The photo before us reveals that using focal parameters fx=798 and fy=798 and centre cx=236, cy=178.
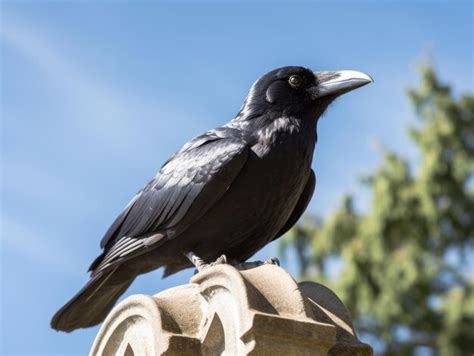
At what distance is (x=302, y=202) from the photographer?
18.6ft

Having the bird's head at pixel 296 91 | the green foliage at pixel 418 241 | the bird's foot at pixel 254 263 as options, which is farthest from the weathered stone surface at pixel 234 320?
the green foliage at pixel 418 241

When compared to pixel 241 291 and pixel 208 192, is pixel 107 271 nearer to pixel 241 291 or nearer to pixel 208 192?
pixel 208 192

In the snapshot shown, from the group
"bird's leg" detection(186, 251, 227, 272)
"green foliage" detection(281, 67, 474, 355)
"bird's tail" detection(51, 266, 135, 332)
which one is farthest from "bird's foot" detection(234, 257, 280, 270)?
"green foliage" detection(281, 67, 474, 355)

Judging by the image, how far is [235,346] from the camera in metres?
3.77

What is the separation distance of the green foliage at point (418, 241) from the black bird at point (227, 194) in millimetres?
12286

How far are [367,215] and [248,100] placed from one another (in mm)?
13095

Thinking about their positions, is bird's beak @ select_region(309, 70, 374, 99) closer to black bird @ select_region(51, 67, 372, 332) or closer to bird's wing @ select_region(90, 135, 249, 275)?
black bird @ select_region(51, 67, 372, 332)

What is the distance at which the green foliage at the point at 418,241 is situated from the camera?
17406 millimetres

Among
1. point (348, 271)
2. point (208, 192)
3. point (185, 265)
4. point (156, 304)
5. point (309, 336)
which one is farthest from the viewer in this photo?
point (348, 271)

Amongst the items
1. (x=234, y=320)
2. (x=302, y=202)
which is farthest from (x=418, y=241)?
(x=234, y=320)

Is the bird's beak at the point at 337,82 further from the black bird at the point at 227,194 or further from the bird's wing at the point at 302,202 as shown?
the bird's wing at the point at 302,202

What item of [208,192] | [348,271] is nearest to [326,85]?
[208,192]

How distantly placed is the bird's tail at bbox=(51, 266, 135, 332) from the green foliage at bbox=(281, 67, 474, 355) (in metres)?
12.5

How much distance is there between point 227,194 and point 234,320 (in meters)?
1.35
